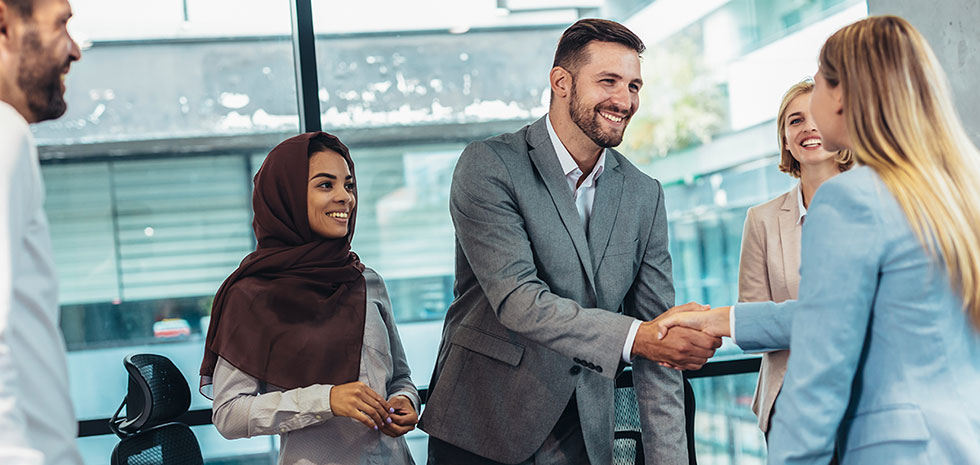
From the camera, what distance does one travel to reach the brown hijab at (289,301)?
2.18m

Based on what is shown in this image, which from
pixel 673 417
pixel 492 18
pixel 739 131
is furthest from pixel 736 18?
pixel 673 417

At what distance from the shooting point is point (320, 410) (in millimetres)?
2061

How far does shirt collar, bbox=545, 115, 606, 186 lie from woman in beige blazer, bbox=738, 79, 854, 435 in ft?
2.06

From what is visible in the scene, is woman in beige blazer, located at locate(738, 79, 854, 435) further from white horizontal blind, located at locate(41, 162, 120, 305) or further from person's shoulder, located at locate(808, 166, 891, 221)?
white horizontal blind, located at locate(41, 162, 120, 305)

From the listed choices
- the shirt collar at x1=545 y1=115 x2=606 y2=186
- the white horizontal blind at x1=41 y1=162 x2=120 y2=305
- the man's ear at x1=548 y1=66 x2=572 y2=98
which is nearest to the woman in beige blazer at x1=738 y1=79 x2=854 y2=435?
the shirt collar at x1=545 y1=115 x2=606 y2=186

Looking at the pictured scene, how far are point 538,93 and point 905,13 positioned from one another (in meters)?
1.47

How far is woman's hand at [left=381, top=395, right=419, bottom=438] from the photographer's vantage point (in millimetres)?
2154

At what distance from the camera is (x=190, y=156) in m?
3.38

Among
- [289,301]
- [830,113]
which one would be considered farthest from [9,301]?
[830,113]

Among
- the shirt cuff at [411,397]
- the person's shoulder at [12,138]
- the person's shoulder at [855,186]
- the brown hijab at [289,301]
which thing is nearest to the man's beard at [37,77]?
Answer: the person's shoulder at [12,138]

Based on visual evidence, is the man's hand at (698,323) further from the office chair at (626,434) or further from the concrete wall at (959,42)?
the concrete wall at (959,42)

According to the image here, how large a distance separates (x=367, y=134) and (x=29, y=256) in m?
2.27

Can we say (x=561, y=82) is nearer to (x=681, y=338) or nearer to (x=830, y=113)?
(x=681, y=338)

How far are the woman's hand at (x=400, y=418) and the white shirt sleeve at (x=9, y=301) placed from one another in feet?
3.57
